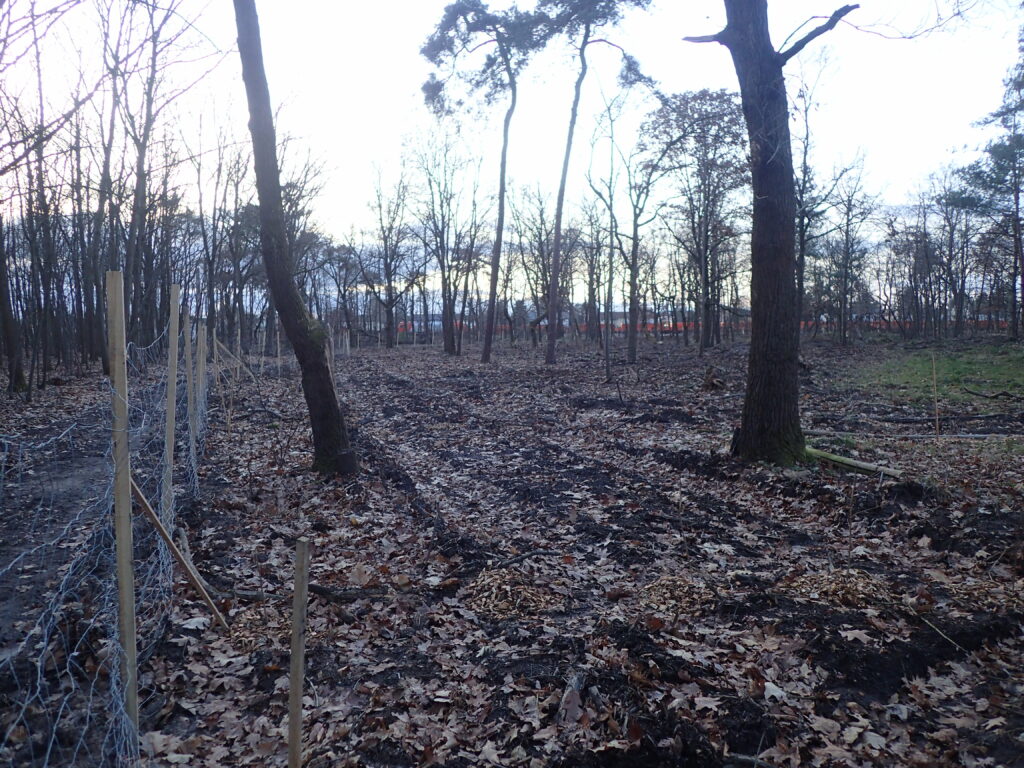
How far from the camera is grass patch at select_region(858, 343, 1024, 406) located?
616 inches

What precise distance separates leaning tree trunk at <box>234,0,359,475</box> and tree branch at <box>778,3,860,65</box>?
21.9ft

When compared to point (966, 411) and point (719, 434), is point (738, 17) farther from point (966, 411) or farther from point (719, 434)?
point (966, 411)

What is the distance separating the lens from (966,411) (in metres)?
12.9

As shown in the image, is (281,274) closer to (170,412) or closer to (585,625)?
(170,412)

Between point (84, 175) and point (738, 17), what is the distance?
18.5m

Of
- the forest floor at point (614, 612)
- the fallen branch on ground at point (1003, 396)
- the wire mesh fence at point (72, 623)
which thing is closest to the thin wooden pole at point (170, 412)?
the wire mesh fence at point (72, 623)

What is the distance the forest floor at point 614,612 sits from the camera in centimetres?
350

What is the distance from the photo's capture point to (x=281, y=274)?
28.7ft

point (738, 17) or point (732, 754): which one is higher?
point (738, 17)

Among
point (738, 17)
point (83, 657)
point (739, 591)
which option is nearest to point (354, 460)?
point (83, 657)

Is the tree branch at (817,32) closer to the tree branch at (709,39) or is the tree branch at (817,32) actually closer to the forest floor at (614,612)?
the tree branch at (709,39)

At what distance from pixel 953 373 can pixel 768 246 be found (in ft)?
48.8

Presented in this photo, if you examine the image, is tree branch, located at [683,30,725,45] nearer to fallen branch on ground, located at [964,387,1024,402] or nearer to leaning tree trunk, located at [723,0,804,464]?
leaning tree trunk, located at [723,0,804,464]

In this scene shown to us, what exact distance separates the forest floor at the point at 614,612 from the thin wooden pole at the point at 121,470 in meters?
0.96
